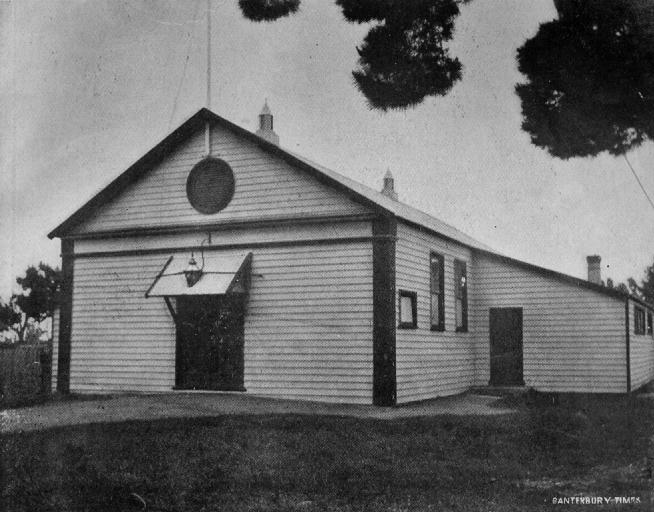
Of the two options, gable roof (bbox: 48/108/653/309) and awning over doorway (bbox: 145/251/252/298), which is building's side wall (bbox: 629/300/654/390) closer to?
gable roof (bbox: 48/108/653/309)

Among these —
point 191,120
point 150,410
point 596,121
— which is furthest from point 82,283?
point 596,121

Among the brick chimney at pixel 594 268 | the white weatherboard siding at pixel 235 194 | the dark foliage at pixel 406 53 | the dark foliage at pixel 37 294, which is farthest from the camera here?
the dark foliage at pixel 37 294

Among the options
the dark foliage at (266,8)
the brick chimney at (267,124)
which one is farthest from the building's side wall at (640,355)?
the dark foliage at (266,8)

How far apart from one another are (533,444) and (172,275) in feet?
27.3

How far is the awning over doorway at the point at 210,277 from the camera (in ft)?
50.2

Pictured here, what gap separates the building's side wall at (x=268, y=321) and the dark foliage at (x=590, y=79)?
22.9ft

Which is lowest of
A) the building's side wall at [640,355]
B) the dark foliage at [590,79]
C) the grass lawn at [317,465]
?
the grass lawn at [317,465]

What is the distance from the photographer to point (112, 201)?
57.0 ft

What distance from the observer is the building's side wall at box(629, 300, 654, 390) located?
63.0 feet

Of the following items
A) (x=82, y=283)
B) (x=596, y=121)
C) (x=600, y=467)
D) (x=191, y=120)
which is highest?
(x=191, y=120)

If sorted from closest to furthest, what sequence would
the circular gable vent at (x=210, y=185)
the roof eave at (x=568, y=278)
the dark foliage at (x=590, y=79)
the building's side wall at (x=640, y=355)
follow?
the dark foliage at (x=590, y=79)
the circular gable vent at (x=210, y=185)
the roof eave at (x=568, y=278)
the building's side wall at (x=640, y=355)

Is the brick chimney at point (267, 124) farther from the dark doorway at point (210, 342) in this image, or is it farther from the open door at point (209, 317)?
the dark doorway at point (210, 342)

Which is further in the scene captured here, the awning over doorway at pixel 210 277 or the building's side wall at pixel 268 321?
the awning over doorway at pixel 210 277

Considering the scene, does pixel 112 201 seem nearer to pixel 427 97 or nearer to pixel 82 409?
pixel 82 409
